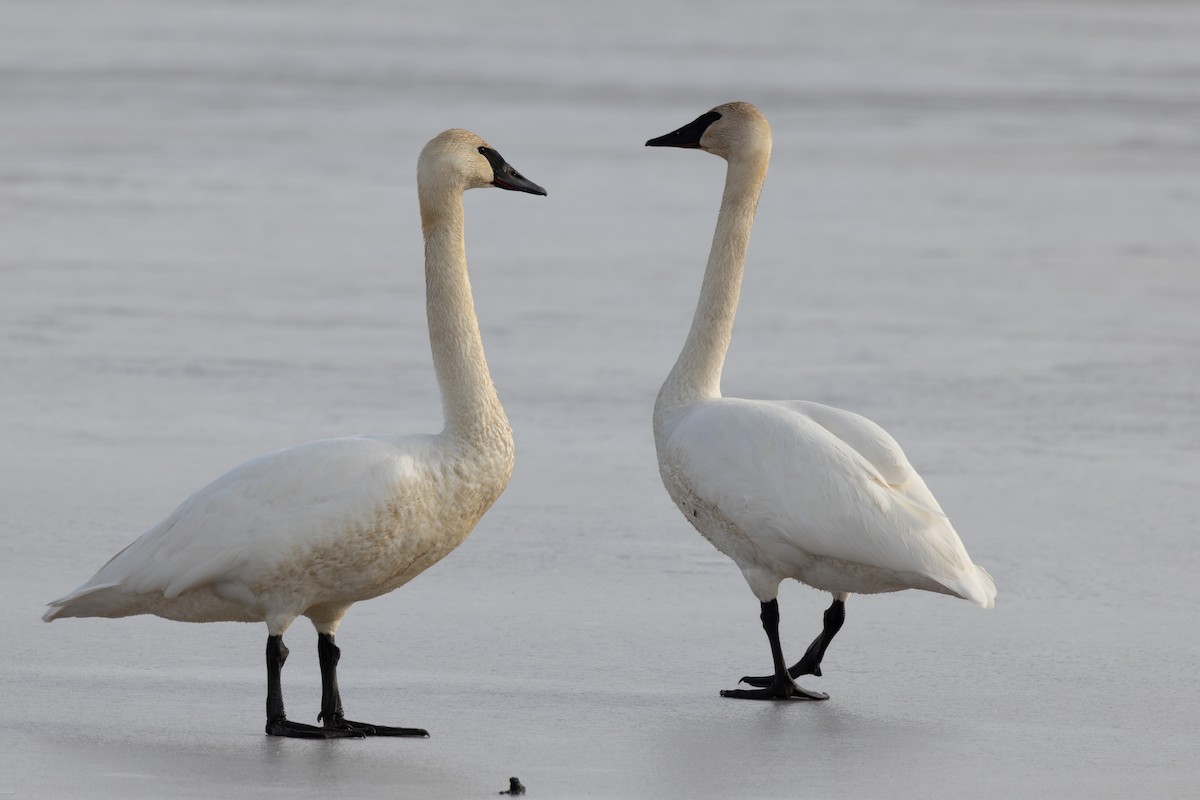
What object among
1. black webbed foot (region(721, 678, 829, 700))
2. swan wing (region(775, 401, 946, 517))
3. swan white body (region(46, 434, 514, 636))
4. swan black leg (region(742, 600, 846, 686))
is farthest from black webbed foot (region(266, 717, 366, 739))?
swan wing (region(775, 401, 946, 517))

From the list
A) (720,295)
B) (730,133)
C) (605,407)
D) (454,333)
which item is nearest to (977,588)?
(454,333)

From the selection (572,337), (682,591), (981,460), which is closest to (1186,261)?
(572,337)

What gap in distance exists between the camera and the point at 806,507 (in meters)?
5.19

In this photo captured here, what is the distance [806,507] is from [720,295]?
1267mm

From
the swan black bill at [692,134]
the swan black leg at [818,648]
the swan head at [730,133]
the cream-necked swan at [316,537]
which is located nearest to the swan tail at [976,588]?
the swan black leg at [818,648]

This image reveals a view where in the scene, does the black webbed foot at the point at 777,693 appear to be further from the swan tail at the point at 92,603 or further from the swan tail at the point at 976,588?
the swan tail at the point at 92,603

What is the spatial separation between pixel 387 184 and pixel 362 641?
1056cm

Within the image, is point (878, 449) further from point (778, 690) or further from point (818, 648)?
point (778, 690)

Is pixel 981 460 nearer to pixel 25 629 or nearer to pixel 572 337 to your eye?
pixel 572 337

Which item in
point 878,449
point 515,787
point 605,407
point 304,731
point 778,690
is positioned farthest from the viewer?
point 605,407

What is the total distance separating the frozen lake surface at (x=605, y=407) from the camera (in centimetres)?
469

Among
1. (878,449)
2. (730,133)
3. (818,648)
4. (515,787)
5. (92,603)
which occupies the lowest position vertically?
(515,787)

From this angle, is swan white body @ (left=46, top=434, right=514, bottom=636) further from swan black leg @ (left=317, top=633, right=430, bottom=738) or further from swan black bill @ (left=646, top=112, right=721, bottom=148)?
swan black bill @ (left=646, top=112, right=721, bottom=148)

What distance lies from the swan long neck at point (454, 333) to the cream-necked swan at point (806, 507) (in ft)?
2.18
